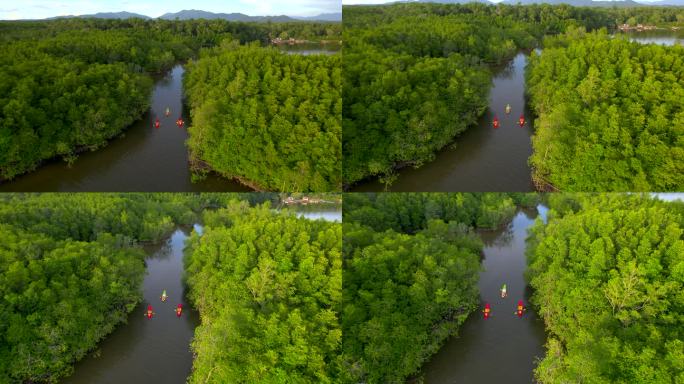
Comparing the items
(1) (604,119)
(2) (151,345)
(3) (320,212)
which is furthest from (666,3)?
(2) (151,345)

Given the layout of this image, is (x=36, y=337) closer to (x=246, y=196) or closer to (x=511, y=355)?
(x=246, y=196)

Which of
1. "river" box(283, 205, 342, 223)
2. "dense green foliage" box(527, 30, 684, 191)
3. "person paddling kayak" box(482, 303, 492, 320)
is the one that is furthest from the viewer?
"person paddling kayak" box(482, 303, 492, 320)

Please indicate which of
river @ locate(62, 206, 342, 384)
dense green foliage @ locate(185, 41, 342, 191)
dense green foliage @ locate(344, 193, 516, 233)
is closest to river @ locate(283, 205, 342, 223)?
river @ locate(62, 206, 342, 384)

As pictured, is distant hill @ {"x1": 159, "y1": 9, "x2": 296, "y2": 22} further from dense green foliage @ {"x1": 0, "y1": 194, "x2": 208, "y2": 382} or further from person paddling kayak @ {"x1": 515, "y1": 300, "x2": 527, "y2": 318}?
person paddling kayak @ {"x1": 515, "y1": 300, "x2": 527, "y2": 318}

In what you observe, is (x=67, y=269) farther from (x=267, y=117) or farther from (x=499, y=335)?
(x=499, y=335)

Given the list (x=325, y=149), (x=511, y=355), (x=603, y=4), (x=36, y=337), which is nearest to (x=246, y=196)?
(x=325, y=149)

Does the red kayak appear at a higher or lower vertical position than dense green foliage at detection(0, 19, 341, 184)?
lower

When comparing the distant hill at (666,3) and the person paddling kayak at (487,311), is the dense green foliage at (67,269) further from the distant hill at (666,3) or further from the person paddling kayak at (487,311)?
the distant hill at (666,3)
